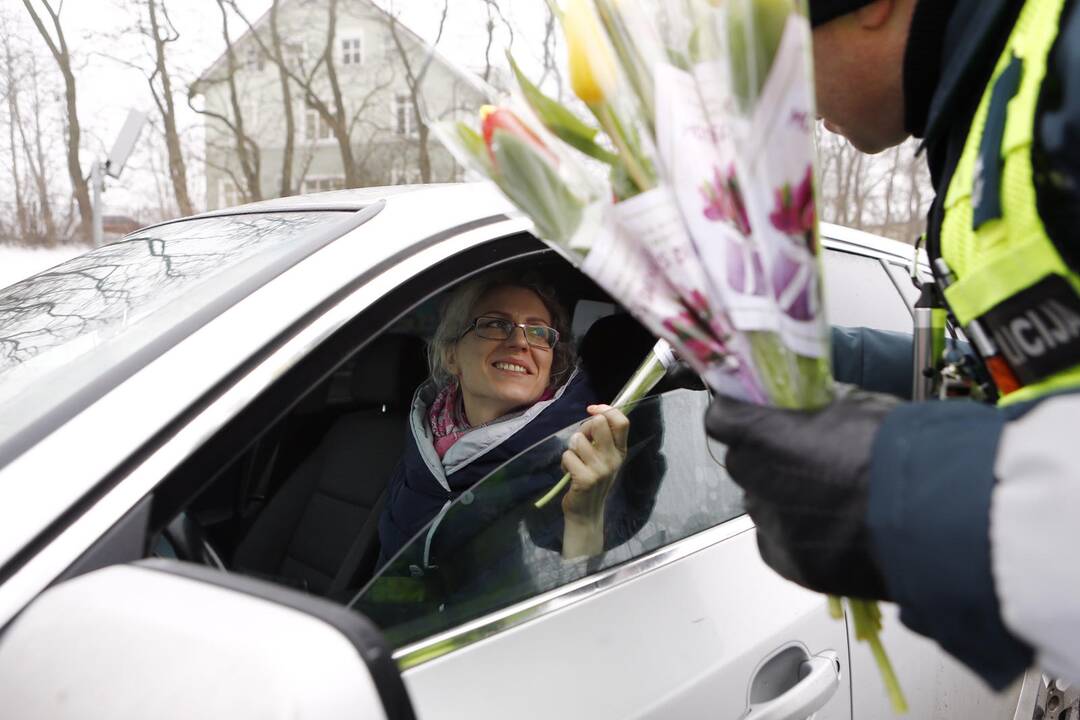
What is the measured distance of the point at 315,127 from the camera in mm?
16109

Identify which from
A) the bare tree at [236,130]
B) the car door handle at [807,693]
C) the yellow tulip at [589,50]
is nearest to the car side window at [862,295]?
the car door handle at [807,693]

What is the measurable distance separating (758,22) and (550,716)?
0.86 m

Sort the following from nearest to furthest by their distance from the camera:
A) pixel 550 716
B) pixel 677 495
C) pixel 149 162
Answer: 1. pixel 550 716
2. pixel 677 495
3. pixel 149 162

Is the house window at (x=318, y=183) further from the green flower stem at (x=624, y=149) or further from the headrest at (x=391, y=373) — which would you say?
→ the green flower stem at (x=624, y=149)

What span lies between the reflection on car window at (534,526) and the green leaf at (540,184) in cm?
61

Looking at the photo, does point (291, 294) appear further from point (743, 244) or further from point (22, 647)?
point (743, 244)

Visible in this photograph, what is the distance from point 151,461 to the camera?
3.35 feet

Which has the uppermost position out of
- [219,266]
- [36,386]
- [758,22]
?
[758,22]

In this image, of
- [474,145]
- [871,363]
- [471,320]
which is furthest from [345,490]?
[474,145]

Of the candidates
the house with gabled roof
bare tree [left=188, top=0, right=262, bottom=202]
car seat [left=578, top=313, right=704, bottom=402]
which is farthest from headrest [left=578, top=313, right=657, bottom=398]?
bare tree [left=188, top=0, right=262, bottom=202]

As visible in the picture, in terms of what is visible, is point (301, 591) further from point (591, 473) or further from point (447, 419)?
point (447, 419)

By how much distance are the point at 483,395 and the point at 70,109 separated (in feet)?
41.8

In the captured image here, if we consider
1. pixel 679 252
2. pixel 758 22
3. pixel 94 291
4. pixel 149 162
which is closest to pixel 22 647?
pixel 679 252

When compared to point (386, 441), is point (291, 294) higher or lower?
higher
